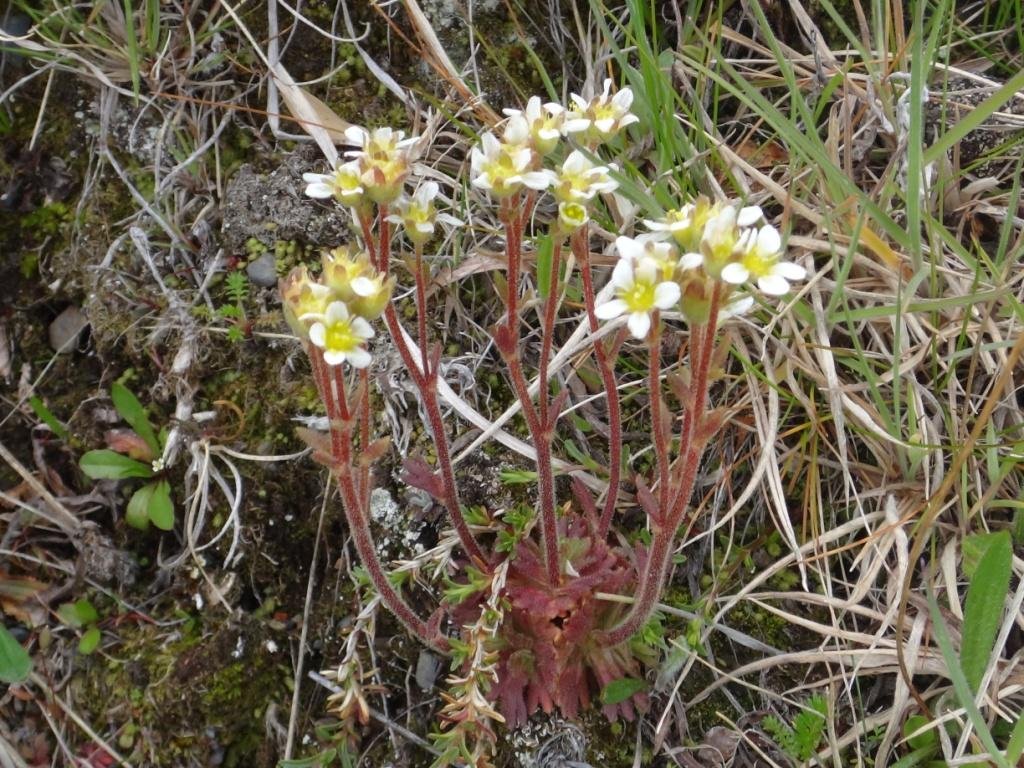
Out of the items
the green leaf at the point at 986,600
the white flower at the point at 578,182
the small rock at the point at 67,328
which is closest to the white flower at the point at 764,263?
the white flower at the point at 578,182

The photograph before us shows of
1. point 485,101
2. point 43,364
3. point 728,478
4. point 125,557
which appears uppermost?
point 485,101

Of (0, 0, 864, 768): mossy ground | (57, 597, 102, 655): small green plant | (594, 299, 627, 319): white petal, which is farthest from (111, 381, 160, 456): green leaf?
(594, 299, 627, 319): white petal

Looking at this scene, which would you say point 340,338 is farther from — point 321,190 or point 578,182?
point 578,182

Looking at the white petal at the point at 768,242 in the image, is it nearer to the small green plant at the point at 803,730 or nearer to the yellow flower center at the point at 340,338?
the yellow flower center at the point at 340,338

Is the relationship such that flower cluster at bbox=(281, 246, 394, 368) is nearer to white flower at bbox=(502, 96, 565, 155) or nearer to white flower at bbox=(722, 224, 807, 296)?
white flower at bbox=(502, 96, 565, 155)

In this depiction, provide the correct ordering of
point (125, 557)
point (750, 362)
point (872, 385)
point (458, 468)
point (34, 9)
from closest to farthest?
1. point (872, 385)
2. point (750, 362)
3. point (458, 468)
4. point (125, 557)
5. point (34, 9)

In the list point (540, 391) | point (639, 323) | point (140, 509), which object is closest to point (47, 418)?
point (140, 509)

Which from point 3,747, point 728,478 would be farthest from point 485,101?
point 3,747

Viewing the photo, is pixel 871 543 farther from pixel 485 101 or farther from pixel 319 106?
pixel 319 106
